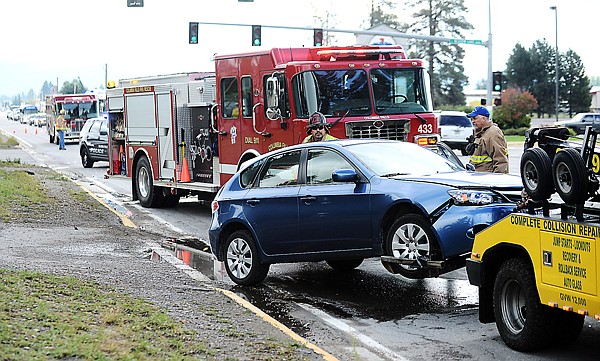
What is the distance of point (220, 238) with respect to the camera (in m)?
10.9

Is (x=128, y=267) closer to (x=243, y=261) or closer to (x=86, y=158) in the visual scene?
(x=243, y=261)

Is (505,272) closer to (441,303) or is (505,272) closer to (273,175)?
(441,303)

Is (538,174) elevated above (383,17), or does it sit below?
below

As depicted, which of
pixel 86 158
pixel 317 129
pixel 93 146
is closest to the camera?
pixel 317 129

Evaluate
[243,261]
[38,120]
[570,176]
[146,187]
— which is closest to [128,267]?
[243,261]

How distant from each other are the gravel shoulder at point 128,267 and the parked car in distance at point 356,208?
2.56ft

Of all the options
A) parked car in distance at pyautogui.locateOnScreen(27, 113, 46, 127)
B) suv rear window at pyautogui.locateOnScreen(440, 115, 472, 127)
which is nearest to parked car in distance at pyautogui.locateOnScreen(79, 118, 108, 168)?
suv rear window at pyautogui.locateOnScreen(440, 115, 472, 127)

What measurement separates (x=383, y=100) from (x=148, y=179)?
6.35 metres

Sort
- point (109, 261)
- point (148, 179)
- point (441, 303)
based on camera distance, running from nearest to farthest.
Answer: point (441, 303) → point (109, 261) → point (148, 179)

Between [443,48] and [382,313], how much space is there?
281 feet

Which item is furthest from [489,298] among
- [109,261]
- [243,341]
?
[109,261]

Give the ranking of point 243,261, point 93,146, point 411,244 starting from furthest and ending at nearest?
point 93,146 → point 243,261 → point 411,244

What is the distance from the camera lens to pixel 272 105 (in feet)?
49.9

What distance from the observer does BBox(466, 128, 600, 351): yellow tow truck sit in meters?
6.36
